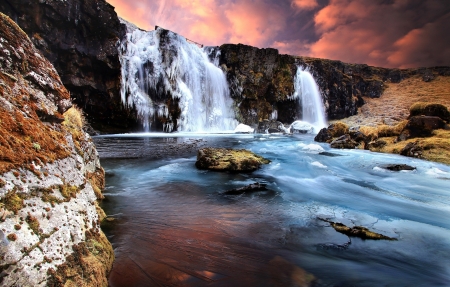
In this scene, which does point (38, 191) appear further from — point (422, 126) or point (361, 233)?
point (422, 126)

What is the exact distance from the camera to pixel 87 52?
27.2 meters

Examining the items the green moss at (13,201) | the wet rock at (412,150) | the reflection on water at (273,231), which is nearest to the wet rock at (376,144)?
the wet rock at (412,150)

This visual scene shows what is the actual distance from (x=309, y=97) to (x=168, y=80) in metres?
29.4

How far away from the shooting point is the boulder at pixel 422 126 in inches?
588

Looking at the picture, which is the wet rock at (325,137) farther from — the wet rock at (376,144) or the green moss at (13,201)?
the green moss at (13,201)

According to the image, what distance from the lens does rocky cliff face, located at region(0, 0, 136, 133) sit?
24.4m

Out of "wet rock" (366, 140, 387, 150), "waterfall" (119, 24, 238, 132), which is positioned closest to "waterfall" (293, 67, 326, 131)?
"waterfall" (119, 24, 238, 132)

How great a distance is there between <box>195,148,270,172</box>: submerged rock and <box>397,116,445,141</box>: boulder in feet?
39.1

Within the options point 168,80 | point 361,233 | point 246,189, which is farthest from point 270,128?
point 361,233

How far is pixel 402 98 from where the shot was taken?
65.3 m

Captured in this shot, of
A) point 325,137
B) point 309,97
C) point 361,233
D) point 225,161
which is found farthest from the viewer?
point 309,97

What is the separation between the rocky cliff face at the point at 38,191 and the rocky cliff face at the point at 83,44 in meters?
27.4

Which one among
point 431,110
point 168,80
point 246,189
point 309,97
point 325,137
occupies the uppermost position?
point 168,80

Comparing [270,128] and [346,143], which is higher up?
[270,128]
